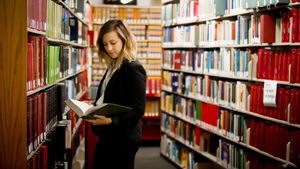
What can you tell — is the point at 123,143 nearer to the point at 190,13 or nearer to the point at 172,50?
the point at 190,13

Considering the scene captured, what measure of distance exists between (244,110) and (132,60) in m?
1.91

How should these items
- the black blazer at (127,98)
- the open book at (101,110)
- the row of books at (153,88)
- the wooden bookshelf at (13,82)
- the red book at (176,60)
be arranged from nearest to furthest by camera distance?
the wooden bookshelf at (13,82) < the open book at (101,110) < the black blazer at (127,98) < the red book at (176,60) < the row of books at (153,88)

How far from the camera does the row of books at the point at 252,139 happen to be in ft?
13.3

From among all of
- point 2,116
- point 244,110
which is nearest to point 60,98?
point 2,116

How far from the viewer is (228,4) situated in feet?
17.3

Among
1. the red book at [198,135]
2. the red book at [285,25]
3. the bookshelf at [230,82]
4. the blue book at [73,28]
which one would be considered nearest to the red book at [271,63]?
the bookshelf at [230,82]

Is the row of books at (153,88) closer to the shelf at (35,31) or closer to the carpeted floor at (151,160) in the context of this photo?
the carpeted floor at (151,160)

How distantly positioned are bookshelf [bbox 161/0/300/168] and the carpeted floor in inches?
5.4

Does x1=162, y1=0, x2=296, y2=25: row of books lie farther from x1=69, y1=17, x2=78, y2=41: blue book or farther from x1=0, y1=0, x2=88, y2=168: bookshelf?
x1=0, y1=0, x2=88, y2=168: bookshelf

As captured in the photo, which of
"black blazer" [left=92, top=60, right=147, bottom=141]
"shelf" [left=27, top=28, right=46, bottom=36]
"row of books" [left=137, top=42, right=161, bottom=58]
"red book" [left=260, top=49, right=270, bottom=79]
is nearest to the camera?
"shelf" [left=27, top=28, right=46, bottom=36]

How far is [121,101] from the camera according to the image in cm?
333

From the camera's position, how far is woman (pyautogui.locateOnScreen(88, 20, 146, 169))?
3262 mm

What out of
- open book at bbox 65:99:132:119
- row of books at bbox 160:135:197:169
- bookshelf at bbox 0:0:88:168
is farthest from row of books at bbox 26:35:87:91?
row of books at bbox 160:135:197:169

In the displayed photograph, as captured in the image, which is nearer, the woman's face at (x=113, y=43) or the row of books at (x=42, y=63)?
the row of books at (x=42, y=63)
